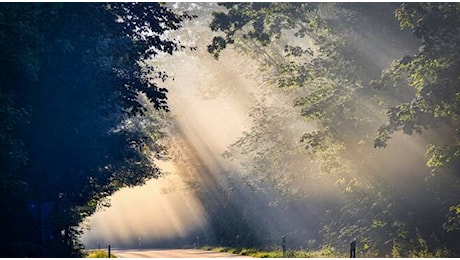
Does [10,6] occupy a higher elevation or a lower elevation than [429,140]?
higher

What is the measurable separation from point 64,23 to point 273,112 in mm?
27541

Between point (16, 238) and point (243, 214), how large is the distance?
3370 cm

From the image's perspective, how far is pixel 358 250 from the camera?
119 ft

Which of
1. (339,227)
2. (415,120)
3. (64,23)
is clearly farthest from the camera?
(339,227)

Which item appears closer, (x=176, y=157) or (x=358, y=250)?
(x=358, y=250)

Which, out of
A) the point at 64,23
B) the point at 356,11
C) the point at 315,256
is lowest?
the point at 315,256

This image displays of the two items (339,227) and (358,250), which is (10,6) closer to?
(358,250)

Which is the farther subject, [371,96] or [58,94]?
[371,96]

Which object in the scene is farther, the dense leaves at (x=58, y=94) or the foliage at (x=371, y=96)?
the foliage at (x=371, y=96)

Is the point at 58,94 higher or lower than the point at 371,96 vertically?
lower

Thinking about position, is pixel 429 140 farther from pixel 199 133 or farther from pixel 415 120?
pixel 199 133

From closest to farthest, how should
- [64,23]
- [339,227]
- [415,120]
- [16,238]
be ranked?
1. [64,23]
2. [16,238]
3. [415,120]
4. [339,227]

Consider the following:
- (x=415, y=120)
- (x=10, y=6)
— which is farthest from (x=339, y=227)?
(x=10, y=6)

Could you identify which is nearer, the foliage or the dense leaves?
the dense leaves
